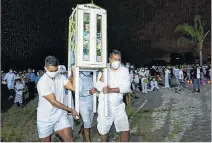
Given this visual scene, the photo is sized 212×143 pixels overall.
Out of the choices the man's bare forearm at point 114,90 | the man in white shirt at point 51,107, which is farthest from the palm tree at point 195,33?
the man in white shirt at point 51,107

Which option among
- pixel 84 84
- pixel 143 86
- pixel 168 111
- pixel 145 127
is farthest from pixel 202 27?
pixel 84 84

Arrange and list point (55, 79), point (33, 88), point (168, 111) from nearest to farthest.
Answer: point (55, 79), point (168, 111), point (33, 88)

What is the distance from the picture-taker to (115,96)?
5.52m

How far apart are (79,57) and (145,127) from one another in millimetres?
4418

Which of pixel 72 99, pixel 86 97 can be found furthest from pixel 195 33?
pixel 72 99

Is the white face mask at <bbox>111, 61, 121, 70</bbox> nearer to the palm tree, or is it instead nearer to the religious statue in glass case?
the religious statue in glass case

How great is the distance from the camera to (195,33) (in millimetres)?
32219

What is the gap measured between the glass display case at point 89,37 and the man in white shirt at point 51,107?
69cm

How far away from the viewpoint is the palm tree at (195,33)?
31969 mm

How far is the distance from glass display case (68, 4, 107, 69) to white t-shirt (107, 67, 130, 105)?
210mm

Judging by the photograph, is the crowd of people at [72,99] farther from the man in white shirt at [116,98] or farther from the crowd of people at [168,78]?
the crowd of people at [168,78]

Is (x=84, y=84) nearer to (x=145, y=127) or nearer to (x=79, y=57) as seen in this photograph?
(x=79, y=57)

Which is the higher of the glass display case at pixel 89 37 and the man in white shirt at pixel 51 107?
the glass display case at pixel 89 37

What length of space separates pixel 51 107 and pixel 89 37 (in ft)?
4.32
